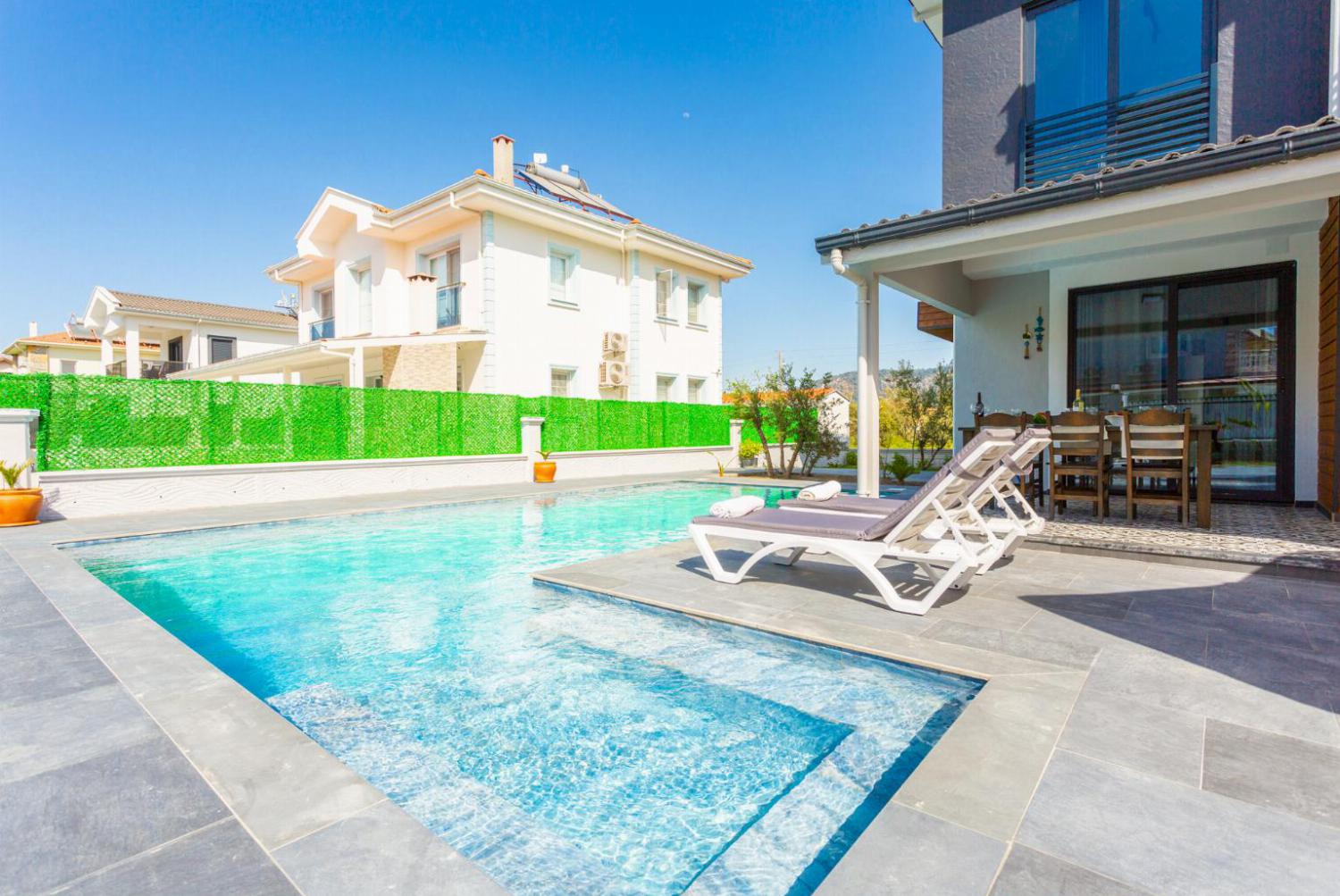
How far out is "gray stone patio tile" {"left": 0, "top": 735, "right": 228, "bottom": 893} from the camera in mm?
1796

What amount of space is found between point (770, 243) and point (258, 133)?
1659 centimetres

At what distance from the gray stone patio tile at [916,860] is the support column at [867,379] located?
6330mm

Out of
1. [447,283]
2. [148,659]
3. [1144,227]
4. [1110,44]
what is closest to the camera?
[148,659]

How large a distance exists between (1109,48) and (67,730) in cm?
1241

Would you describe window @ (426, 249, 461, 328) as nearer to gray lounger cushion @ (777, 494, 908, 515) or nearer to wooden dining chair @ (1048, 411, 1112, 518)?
gray lounger cushion @ (777, 494, 908, 515)

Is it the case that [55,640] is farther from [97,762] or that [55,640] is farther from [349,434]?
[349,434]

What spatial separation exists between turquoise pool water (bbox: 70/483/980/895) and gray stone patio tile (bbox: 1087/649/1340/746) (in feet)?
2.24

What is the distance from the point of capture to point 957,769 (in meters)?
2.27

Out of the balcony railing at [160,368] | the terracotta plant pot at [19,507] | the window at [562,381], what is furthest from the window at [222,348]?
the terracotta plant pot at [19,507]

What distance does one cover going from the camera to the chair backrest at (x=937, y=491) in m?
4.39

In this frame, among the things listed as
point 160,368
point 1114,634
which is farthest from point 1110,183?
point 160,368

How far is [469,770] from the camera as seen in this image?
2791 mm

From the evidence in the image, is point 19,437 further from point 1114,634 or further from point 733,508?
point 1114,634

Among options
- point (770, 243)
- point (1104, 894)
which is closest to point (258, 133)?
point (770, 243)
